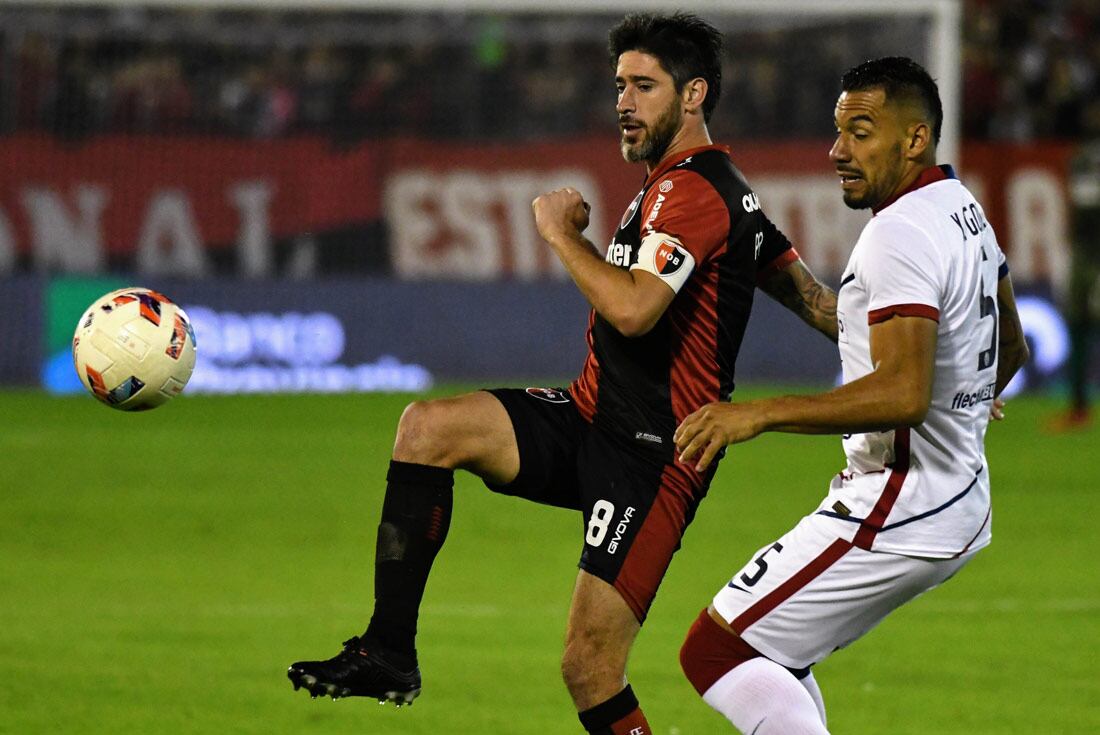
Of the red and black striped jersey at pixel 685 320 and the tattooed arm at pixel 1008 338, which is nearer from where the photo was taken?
the tattooed arm at pixel 1008 338

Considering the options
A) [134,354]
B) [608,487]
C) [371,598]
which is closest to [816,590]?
[608,487]

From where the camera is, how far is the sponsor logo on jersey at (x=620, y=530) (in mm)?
5219

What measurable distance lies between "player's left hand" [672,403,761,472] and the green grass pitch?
226cm

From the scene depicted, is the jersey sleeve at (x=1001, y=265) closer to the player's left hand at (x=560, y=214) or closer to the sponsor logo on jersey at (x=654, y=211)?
the sponsor logo on jersey at (x=654, y=211)

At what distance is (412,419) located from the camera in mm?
5258

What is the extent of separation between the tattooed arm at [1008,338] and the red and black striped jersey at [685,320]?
2.43ft

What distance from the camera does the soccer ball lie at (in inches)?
226

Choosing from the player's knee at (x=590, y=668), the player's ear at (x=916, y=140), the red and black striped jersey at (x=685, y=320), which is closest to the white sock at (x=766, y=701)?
the player's knee at (x=590, y=668)

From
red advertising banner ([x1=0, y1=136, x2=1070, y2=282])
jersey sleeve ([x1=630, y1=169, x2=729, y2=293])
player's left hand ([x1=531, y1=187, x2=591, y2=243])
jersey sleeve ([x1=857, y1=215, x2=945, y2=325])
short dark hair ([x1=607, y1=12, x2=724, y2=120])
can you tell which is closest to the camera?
jersey sleeve ([x1=857, y1=215, x2=945, y2=325])

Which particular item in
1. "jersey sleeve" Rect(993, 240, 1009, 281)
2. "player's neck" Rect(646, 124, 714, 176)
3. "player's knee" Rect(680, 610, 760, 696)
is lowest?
"player's knee" Rect(680, 610, 760, 696)

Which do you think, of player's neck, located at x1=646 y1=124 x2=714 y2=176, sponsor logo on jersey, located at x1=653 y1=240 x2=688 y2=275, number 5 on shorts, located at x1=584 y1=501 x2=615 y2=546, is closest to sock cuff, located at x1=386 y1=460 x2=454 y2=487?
number 5 on shorts, located at x1=584 y1=501 x2=615 y2=546

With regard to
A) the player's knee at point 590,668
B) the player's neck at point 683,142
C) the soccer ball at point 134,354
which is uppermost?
the player's neck at point 683,142

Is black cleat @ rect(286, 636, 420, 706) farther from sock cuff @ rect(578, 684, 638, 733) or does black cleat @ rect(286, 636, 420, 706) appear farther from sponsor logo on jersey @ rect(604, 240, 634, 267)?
sponsor logo on jersey @ rect(604, 240, 634, 267)

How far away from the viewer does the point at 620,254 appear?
17.5ft
